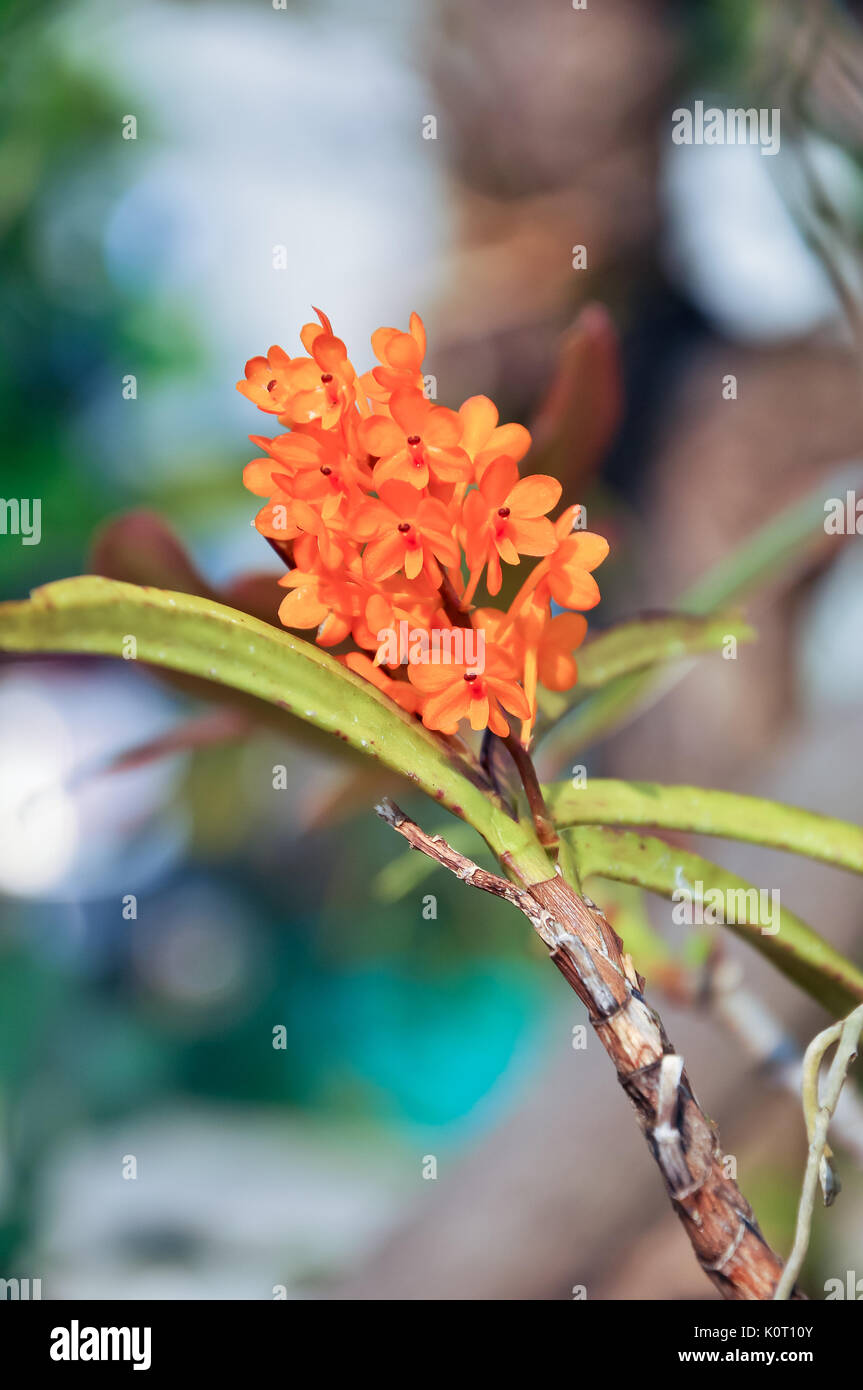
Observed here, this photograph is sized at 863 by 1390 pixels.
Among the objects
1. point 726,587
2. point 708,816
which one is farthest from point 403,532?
point 726,587

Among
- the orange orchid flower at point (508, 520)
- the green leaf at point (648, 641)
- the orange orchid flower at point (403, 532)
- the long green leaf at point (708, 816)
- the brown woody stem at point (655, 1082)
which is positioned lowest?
the brown woody stem at point (655, 1082)

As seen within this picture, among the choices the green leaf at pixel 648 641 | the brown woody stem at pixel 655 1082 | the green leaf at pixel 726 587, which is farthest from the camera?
the green leaf at pixel 726 587

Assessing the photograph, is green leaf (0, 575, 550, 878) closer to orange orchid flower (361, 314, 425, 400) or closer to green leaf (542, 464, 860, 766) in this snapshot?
orange orchid flower (361, 314, 425, 400)

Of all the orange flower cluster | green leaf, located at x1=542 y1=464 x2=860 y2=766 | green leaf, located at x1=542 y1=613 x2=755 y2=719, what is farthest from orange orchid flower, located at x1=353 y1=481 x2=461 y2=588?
green leaf, located at x1=542 y1=464 x2=860 y2=766

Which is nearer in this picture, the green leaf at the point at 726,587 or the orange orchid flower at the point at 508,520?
the orange orchid flower at the point at 508,520

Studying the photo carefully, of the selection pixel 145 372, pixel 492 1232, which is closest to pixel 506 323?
pixel 145 372

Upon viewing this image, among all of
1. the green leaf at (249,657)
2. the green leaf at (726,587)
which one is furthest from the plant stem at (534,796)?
the green leaf at (726,587)

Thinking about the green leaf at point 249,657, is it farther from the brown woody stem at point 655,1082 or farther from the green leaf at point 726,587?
the green leaf at point 726,587
